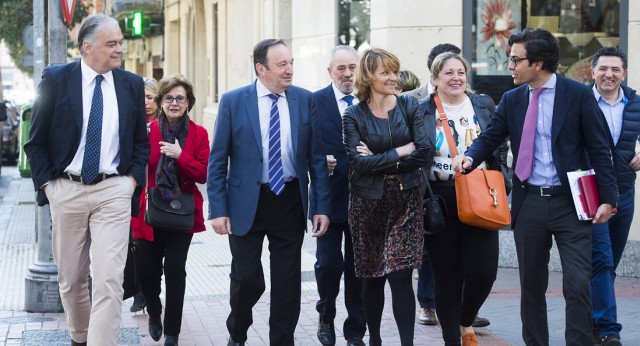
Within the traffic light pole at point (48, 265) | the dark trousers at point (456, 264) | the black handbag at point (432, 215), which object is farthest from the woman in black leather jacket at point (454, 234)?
the traffic light pole at point (48, 265)

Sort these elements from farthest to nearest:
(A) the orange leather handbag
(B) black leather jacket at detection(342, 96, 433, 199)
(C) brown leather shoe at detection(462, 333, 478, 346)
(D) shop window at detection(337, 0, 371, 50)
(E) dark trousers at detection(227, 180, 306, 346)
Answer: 1. (D) shop window at detection(337, 0, 371, 50)
2. (C) brown leather shoe at detection(462, 333, 478, 346)
3. (E) dark trousers at detection(227, 180, 306, 346)
4. (A) the orange leather handbag
5. (B) black leather jacket at detection(342, 96, 433, 199)

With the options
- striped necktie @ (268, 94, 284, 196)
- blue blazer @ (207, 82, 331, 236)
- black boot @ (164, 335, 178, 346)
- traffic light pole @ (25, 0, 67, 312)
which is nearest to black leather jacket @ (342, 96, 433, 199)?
blue blazer @ (207, 82, 331, 236)

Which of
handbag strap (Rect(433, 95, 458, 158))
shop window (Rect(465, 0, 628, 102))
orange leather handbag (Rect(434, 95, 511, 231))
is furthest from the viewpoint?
shop window (Rect(465, 0, 628, 102))

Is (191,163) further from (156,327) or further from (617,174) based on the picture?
(617,174)

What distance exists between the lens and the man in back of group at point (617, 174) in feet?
23.6

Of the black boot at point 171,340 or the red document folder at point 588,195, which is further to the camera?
the black boot at point 171,340

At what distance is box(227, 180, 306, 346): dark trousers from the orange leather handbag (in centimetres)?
96

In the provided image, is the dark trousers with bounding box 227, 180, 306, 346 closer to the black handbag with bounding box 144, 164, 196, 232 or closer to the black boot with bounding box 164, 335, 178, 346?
the black handbag with bounding box 144, 164, 196, 232

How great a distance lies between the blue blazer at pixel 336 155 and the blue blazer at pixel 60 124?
1400mm

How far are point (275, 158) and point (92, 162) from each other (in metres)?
1.05

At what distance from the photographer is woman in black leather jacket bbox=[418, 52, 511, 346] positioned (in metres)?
6.86

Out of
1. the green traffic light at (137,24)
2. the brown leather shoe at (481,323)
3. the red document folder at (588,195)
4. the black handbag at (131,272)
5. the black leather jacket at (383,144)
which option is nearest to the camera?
the red document folder at (588,195)

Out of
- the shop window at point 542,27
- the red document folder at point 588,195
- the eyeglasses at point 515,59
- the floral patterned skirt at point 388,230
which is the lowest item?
the floral patterned skirt at point 388,230

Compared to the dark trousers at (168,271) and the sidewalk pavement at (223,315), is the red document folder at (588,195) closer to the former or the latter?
the sidewalk pavement at (223,315)
